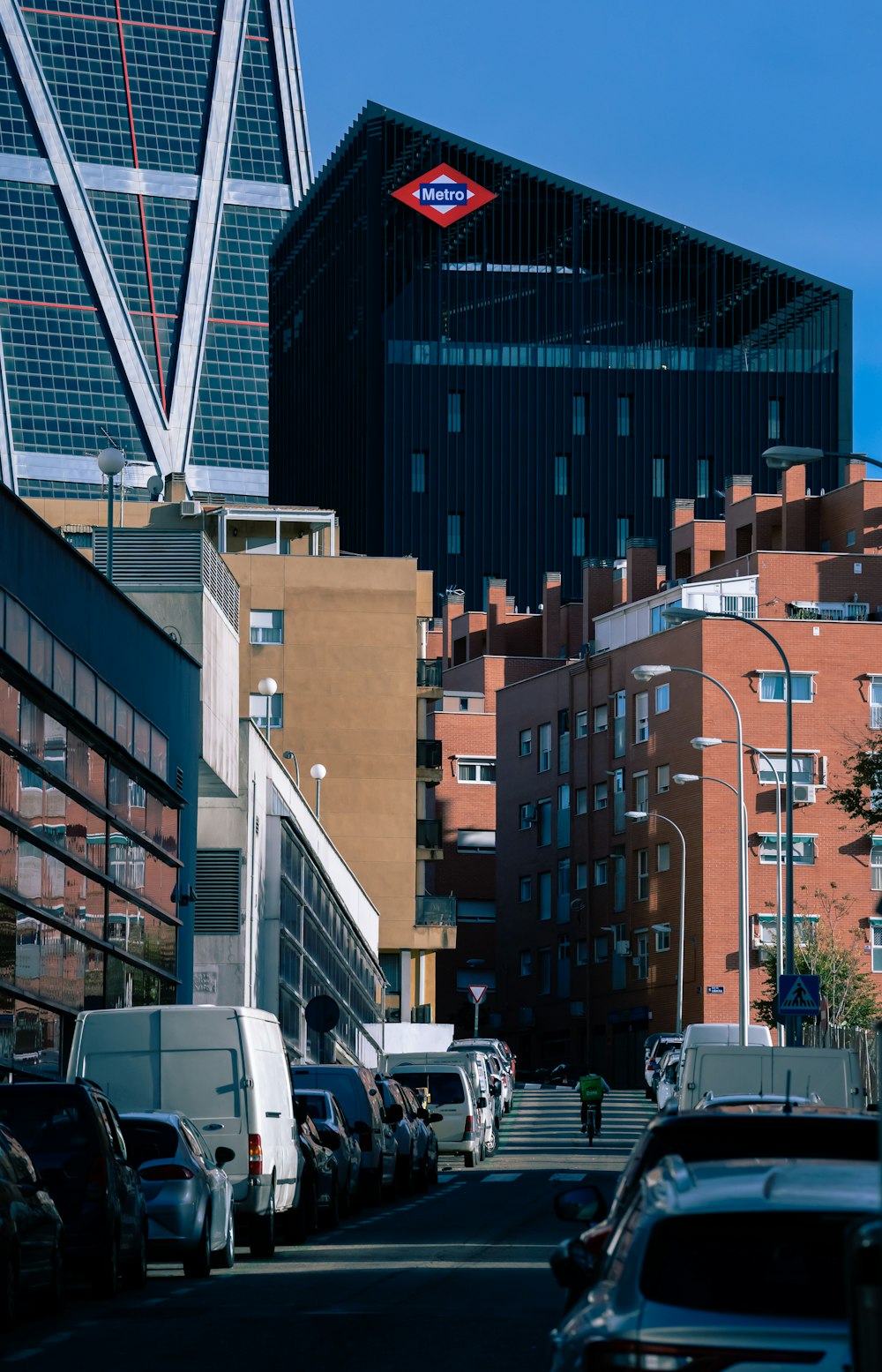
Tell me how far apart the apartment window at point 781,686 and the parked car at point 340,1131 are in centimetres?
6608

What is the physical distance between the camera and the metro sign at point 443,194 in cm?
12000

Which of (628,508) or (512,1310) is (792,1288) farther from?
(628,508)

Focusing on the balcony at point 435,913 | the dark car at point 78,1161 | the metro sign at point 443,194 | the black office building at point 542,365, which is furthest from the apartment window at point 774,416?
the dark car at point 78,1161

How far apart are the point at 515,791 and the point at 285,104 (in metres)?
75.4

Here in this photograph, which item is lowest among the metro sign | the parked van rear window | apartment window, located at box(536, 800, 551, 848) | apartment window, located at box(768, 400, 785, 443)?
the parked van rear window

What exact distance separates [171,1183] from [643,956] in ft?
254

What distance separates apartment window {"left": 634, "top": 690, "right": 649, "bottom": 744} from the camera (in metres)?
96.1

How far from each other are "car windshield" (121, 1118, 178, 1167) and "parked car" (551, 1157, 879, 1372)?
1120 cm

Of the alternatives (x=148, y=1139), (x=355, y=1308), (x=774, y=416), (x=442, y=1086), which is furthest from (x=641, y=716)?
(x=355, y=1308)

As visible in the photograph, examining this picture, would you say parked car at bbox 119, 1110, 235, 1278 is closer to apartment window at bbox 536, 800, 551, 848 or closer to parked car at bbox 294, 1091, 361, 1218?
parked car at bbox 294, 1091, 361, 1218

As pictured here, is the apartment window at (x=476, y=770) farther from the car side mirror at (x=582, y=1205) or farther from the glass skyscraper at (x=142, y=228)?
the car side mirror at (x=582, y=1205)

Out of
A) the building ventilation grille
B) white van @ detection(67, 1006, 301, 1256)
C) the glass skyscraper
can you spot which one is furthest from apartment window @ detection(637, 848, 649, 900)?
white van @ detection(67, 1006, 301, 1256)

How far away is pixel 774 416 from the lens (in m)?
126

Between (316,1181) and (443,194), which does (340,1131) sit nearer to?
(316,1181)
